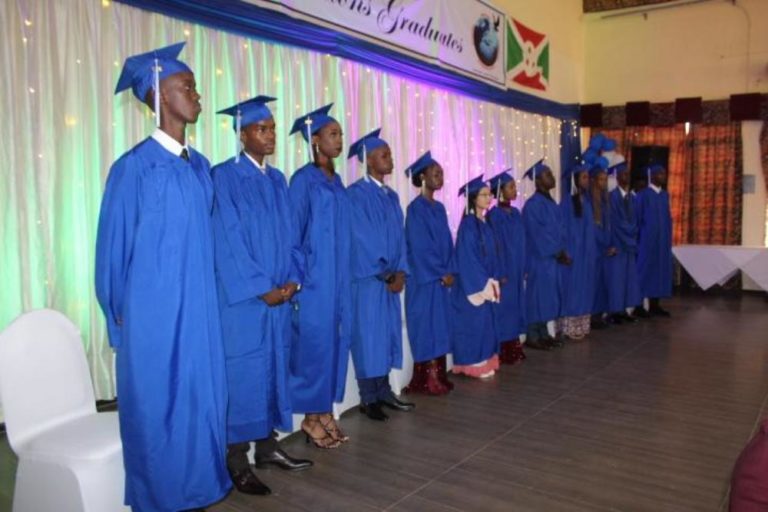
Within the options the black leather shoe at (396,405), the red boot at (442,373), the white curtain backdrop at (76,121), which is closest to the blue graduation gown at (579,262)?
the red boot at (442,373)

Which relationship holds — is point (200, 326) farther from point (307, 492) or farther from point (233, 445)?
point (307, 492)

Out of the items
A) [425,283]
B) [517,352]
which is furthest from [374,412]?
[517,352]

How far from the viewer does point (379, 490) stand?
9.42 ft

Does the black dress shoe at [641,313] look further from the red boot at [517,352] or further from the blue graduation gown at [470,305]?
the blue graduation gown at [470,305]

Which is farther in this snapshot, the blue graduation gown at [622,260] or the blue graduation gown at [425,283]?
the blue graduation gown at [622,260]

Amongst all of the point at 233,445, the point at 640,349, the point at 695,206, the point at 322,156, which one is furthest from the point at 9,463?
the point at 695,206

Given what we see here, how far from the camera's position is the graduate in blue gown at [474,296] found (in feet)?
15.5

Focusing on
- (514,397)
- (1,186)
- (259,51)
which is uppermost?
(259,51)

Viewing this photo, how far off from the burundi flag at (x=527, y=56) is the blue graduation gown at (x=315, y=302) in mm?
5205

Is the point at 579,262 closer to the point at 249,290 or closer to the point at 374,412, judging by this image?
the point at 374,412

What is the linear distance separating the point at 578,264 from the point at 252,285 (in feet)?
14.6

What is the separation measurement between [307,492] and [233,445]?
422mm

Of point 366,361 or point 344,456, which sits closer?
point 344,456

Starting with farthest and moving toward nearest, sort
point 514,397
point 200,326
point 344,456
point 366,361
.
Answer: point 514,397 < point 366,361 < point 344,456 < point 200,326
